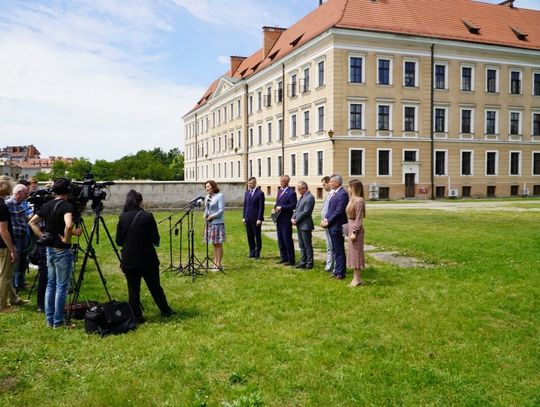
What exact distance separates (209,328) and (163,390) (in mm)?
1676

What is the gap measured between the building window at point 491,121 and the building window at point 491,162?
1.82m

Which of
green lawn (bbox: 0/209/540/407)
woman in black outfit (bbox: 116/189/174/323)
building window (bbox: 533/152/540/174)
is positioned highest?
building window (bbox: 533/152/540/174)

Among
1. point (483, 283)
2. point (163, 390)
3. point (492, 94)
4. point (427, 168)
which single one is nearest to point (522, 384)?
point (163, 390)

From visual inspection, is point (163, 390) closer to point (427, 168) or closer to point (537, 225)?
point (537, 225)

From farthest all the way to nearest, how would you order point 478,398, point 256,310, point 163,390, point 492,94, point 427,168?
point 492,94 → point 427,168 → point 256,310 → point 163,390 → point 478,398

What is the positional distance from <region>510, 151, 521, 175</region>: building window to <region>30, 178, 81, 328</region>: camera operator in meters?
42.0

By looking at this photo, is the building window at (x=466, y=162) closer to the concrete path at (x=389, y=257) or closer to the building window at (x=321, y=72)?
the building window at (x=321, y=72)

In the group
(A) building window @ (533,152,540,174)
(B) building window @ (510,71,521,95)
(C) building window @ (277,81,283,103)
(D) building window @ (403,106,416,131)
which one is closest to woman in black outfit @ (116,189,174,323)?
(D) building window @ (403,106,416,131)

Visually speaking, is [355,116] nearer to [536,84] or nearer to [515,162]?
[515,162]

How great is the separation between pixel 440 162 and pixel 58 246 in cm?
3665

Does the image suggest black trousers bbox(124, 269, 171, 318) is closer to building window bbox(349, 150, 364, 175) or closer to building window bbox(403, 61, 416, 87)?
building window bbox(349, 150, 364, 175)

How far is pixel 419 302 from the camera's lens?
716cm

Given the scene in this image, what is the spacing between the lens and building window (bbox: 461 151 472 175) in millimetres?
39625

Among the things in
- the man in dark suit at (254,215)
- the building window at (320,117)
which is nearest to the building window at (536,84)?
the building window at (320,117)
